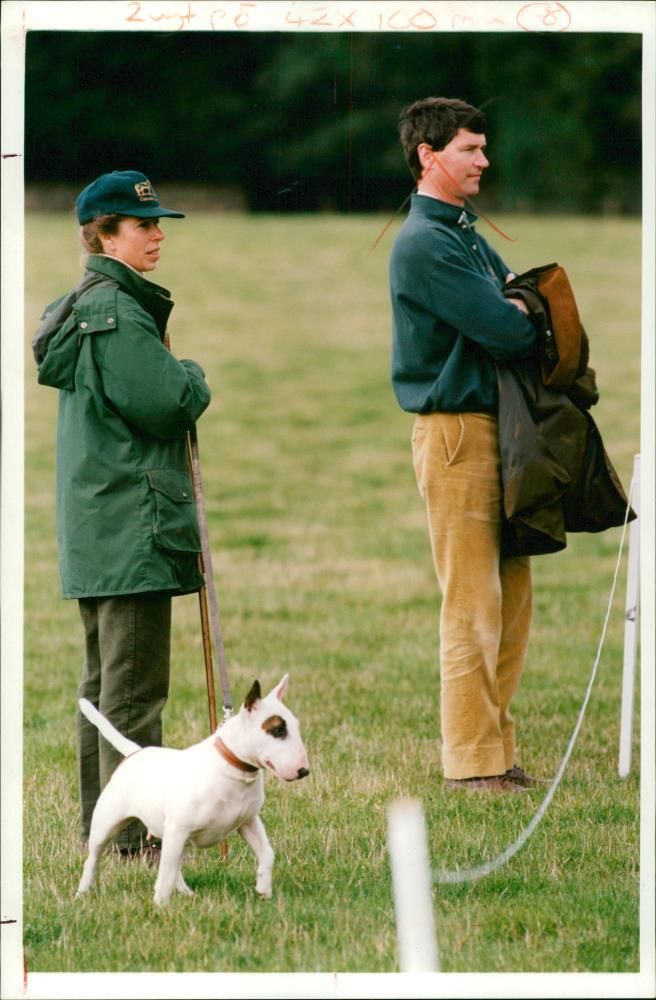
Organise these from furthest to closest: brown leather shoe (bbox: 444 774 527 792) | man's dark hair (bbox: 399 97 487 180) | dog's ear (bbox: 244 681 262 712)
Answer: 1. brown leather shoe (bbox: 444 774 527 792)
2. man's dark hair (bbox: 399 97 487 180)
3. dog's ear (bbox: 244 681 262 712)

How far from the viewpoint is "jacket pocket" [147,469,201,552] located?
4.91m

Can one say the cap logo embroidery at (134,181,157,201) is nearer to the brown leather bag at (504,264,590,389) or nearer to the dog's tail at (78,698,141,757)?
the brown leather bag at (504,264,590,389)

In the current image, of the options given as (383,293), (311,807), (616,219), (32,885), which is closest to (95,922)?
(32,885)

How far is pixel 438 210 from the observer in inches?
229

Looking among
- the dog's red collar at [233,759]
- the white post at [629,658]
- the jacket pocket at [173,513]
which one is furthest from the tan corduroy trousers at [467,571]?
the dog's red collar at [233,759]

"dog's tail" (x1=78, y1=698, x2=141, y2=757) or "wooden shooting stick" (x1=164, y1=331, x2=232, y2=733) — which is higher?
"wooden shooting stick" (x1=164, y1=331, x2=232, y2=733)

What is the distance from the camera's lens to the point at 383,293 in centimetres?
2330

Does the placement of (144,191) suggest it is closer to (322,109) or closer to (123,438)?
(123,438)

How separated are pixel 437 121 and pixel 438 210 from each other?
1.14ft

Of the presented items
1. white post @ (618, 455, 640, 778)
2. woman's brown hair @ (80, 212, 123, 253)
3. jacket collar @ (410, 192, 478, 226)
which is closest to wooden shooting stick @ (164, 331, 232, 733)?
woman's brown hair @ (80, 212, 123, 253)

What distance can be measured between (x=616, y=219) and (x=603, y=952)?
24.0m

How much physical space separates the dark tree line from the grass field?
241 centimetres

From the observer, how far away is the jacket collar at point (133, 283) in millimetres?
4957

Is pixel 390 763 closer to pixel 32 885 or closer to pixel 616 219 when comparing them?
pixel 32 885
